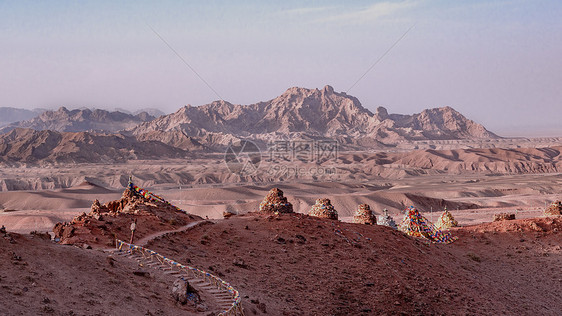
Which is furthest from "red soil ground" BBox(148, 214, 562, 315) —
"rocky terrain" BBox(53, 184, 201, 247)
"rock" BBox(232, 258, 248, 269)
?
"rocky terrain" BBox(53, 184, 201, 247)

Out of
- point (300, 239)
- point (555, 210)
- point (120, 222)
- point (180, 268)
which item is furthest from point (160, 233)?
point (555, 210)

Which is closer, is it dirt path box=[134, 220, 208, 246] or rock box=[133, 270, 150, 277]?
rock box=[133, 270, 150, 277]

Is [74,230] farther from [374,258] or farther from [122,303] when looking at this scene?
[374,258]

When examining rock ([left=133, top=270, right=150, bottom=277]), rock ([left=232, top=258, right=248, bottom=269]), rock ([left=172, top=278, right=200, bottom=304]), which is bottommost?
rock ([left=232, top=258, right=248, bottom=269])

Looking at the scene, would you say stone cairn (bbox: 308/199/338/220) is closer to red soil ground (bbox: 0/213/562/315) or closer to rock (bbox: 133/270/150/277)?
red soil ground (bbox: 0/213/562/315)

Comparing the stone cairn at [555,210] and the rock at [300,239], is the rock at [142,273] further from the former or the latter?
the stone cairn at [555,210]

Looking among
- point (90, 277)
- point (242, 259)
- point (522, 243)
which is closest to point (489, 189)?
point (522, 243)

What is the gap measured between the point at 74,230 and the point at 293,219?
953 cm

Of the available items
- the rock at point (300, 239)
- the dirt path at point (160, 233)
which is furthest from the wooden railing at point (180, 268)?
the rock at point (300, 239)

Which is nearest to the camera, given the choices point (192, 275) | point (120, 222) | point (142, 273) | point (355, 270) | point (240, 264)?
point (142, 273)

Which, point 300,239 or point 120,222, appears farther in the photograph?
point 300,239

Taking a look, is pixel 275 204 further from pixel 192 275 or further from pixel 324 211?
pixel 192 275

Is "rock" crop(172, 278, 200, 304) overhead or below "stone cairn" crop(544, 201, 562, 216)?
overhead

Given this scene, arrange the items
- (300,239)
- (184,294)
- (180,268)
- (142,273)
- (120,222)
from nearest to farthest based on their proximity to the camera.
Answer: (184,294) < (142,273) < (180,268) < (120,222) < (300,239)
